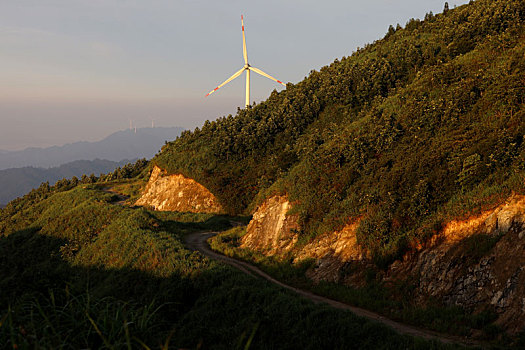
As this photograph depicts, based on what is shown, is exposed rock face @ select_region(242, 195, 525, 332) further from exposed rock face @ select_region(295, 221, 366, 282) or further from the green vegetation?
the green vegetation

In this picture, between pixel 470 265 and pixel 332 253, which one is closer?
pixel 470 265

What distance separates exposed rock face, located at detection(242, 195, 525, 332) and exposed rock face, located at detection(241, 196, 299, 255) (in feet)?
24.3

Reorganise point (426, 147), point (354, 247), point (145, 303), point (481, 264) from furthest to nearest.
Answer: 1. point (426, 147)
2. point (354, 247)
3. point (145, 303)
4. point (481, 264)

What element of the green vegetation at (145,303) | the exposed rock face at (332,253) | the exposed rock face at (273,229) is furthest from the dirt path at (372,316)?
the exposed rock face at (273,229)

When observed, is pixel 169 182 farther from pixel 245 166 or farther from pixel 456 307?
pixel 456 307

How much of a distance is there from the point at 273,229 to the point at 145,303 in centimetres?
1828

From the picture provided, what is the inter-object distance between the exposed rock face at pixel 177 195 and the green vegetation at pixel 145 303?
16.5 meters

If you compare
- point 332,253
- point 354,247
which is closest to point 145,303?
point 332,253

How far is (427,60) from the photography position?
54.7 meters

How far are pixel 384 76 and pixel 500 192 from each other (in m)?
47.8

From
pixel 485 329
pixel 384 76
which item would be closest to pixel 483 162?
pixel 485 329

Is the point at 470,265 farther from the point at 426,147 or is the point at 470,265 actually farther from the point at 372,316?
the point at 426,147

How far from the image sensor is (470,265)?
17.5m

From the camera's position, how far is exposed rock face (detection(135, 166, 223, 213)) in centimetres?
6900
